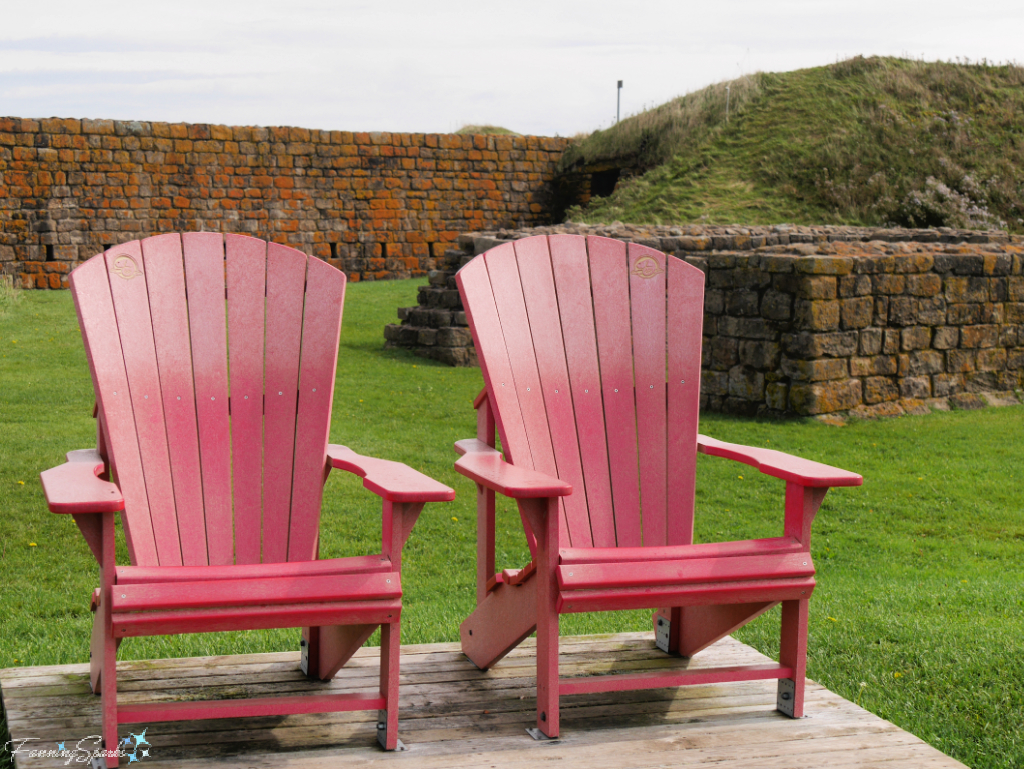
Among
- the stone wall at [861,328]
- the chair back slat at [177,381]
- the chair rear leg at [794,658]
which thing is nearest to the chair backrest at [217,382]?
the chair back slat at [177,381]

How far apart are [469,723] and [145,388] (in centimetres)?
106

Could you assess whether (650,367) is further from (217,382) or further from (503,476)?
(217,382)

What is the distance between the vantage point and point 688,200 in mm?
14336

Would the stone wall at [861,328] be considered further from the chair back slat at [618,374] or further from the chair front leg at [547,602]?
the chair front leg at [547,602]

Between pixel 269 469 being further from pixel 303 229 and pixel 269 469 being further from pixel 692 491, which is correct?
pixel 303 229

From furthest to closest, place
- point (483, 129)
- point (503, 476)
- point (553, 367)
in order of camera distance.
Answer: point (483, 129)
point (553, 367)
point (503, 476)

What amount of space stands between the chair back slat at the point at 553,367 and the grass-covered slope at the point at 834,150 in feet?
37.3

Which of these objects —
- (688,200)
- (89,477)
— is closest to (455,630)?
(89,477)

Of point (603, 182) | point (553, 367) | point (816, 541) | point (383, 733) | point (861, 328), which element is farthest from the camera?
point (603, 182)

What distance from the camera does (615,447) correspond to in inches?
101

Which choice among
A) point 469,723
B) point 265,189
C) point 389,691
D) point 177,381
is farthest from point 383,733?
point 265,189

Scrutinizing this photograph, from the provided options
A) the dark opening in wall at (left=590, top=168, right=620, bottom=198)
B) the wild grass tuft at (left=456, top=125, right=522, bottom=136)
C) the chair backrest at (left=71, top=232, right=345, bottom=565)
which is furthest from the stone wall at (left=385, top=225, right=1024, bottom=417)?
the wild grass tuft at (left=456, top=125, right=522, bottom=136)

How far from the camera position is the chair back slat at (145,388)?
2.32m

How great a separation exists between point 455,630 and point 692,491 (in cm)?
86
